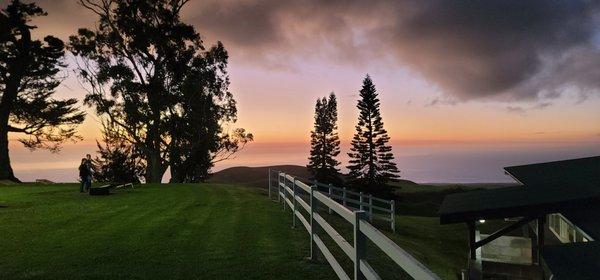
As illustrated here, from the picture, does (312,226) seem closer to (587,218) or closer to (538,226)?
(587,218)

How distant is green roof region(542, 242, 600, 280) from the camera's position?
31.8 feet

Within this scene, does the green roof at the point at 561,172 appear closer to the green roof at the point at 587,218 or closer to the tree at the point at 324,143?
the green roof at the point at 587,218

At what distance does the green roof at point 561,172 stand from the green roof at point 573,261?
6.73 m

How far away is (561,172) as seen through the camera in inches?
884

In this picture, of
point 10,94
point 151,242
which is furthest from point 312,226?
point 10,94

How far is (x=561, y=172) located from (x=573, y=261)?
45.3 feet

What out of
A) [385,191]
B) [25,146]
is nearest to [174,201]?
[25,146]

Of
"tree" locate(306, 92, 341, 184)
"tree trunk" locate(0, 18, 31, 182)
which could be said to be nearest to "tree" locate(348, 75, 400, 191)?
"tree" locate(306, 92, 341, 184)

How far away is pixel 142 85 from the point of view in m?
41.9

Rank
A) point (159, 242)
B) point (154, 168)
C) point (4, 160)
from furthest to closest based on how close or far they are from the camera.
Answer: point (154, 168)
point (4, 160)
point (159, 242)

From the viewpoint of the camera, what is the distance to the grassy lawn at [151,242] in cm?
790

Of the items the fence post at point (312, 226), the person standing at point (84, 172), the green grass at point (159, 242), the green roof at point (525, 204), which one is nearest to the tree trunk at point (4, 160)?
the person standing at point (84, 172)

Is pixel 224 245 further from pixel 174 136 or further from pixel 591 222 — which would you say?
pixel 174 136

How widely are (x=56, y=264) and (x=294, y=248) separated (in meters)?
4.73
